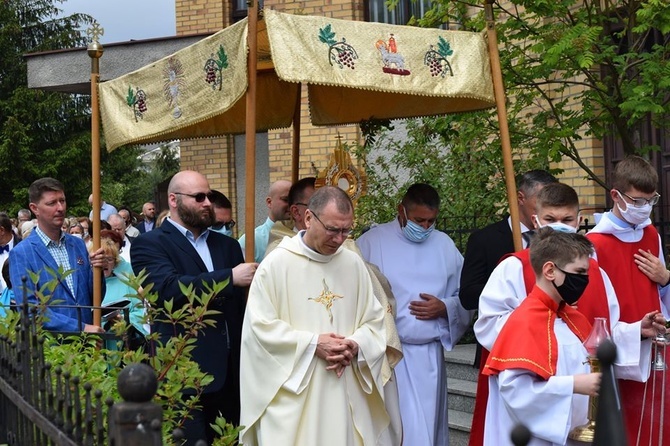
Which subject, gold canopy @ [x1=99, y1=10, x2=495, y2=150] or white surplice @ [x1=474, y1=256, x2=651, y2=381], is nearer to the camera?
white surplice @ [x1=474, y1=256, x2=651, y2=381]

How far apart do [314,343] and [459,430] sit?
Result: 3593 mm

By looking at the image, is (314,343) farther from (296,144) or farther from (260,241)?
(296,144)

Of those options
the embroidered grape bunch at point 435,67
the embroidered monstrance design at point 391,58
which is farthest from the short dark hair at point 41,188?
A: the embroidered grape bunch at point 435,67

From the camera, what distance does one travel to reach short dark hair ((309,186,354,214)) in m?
5.39

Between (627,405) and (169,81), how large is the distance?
317cm

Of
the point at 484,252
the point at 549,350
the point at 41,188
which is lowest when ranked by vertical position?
the point at 549,350

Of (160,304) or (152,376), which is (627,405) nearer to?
(160,304)

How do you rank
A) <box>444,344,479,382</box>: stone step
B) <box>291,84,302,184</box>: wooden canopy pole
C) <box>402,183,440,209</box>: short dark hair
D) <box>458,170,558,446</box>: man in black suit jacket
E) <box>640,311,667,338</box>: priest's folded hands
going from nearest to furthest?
<box>640,311,667,338</box>: priest's folded hands
<box>458,170,558,446</box>: man in black suit jacket
<box>402,183,440,209</box>: short dark hair
<box>291,84,302,184</box>: wooden canopy pole
<box>444,344,479,382</box>: stone step

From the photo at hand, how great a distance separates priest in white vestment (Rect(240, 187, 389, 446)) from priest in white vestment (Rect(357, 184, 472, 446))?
4.12 feet

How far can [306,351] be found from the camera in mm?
5457

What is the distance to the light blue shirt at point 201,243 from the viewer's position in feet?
20.9

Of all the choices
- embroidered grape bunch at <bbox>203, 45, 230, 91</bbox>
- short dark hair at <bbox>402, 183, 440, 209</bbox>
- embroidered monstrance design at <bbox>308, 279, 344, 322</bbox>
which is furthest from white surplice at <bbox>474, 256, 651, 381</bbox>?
embroidered grape bunch at <bbox>203, 45, 230, 91</bbox>

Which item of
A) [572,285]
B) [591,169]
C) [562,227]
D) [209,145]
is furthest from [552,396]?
[209,145]

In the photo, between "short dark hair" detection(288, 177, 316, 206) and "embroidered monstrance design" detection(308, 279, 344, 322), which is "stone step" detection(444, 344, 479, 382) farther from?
"embroidered monstrance design" detection(308, 279, 344, 322)
